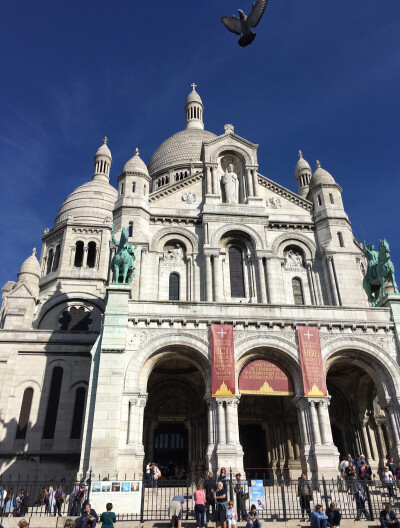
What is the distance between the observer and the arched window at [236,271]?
29.1 metres

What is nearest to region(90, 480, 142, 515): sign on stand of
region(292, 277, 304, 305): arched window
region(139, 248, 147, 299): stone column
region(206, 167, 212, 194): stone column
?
region(139, 248, 147, 299): stone column

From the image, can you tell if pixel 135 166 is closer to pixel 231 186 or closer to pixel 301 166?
pixel 231 186

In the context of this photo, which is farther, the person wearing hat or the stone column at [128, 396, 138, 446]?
the stone column at [128, 396, 138, 446]

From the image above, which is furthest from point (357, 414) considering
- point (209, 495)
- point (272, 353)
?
point (209, 495)

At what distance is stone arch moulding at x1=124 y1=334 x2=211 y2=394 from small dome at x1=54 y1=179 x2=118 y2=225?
2597 centimetres

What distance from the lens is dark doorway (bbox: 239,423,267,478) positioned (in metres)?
24.2

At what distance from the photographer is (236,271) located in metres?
30.0

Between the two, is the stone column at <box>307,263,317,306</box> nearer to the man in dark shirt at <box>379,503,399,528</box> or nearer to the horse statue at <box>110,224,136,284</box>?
the horse statue at <box>110,224,136,284</box>

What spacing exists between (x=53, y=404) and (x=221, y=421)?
1237 cm

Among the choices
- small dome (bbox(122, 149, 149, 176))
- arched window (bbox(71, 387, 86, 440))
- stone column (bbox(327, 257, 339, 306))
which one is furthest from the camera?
small dome (bbox(122, 149, 149, 176))

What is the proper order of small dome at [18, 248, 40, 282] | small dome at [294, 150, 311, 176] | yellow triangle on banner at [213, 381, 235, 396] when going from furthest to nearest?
small dome at [294, 150, 311, 176] < small dome at [18, 248, 40, 282] < yellow triangle on banner at [213, 381, 235, 396]

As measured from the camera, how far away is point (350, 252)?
97.0ft

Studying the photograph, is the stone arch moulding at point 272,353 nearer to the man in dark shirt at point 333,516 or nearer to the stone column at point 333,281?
the stone column at point 333,281

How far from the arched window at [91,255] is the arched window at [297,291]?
2009cm
